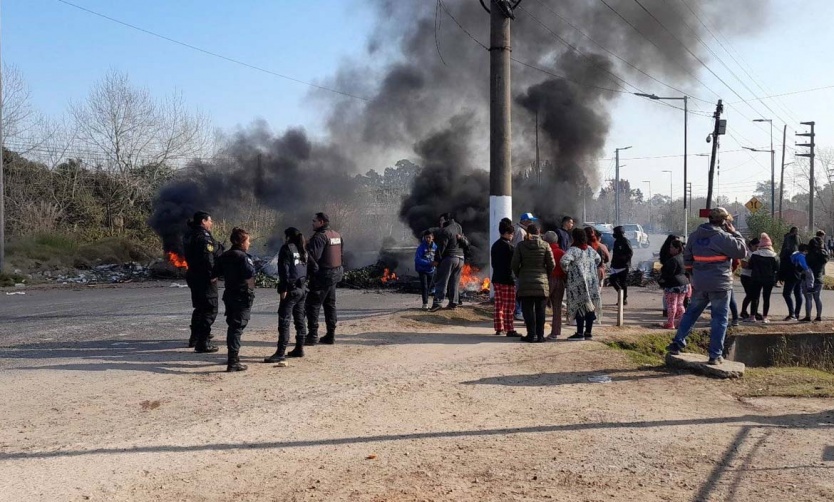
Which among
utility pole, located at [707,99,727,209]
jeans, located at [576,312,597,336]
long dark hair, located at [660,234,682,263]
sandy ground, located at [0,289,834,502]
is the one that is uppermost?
utility pole, located at [707,99,727,209]

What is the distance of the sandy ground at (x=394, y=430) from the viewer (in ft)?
14.1

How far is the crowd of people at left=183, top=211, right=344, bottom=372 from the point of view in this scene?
7.56 meters

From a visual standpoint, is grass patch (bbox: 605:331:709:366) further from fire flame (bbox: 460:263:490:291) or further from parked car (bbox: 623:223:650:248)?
parked car (bbox: 623:223:650:248)

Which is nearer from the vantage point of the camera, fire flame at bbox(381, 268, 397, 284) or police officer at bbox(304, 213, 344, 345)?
police officer at bbox(304, 213, 344, 345)

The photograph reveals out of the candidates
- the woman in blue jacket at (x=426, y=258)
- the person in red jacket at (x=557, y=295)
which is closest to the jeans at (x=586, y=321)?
the person in red jacket at (x=557, y=295)

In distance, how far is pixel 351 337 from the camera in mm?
9680

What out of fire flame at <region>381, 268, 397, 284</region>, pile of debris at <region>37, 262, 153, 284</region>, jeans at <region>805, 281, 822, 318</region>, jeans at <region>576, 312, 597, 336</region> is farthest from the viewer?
pile of debris at <region>37, 262, 153, 284</region>

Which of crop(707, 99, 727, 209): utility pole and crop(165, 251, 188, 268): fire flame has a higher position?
crop(707, 99, 727, 209): utility pole

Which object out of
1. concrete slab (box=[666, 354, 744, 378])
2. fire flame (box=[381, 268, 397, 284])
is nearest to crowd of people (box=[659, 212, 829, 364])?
concrete slab (box=[666, 354, 744, 378])

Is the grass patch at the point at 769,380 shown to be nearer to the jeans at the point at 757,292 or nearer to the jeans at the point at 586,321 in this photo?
the jeans at the point at 586,321

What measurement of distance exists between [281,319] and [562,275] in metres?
3.90

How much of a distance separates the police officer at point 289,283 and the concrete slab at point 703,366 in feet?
13.5

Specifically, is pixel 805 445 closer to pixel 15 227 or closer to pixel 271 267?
pixel 271 267

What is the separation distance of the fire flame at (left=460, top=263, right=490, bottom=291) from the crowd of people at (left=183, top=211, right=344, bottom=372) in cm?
738
